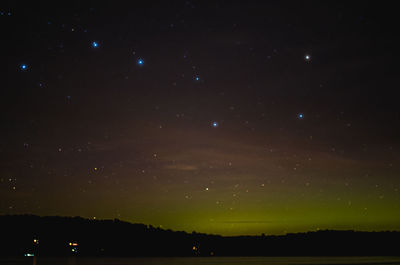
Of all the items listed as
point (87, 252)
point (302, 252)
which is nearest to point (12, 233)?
point (87, 252)

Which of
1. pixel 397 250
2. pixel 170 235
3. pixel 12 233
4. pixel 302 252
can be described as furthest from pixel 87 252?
pixel 397 250

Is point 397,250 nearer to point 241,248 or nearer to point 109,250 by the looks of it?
point 241,248

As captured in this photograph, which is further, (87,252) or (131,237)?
(131,237)

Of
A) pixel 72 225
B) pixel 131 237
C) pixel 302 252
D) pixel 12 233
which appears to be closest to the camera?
pixel 12 233

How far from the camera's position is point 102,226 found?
15012 centimetres

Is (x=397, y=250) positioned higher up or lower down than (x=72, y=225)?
lower down

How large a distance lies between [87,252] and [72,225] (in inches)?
357


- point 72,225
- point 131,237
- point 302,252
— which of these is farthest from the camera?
point 302,252

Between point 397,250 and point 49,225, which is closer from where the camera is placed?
point 49,225

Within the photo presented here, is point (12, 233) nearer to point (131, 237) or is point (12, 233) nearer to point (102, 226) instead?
point (102, 226)

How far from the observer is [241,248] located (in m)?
187

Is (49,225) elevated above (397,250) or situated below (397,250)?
above

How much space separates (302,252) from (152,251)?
186 feet

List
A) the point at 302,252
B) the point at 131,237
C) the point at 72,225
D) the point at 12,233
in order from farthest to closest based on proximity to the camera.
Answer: the point at 302,252
the point at 131,237
the point at 72,225
the point at 12,233
